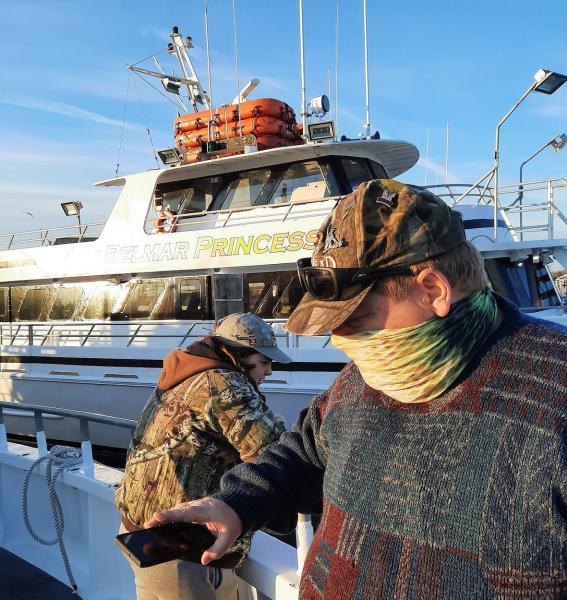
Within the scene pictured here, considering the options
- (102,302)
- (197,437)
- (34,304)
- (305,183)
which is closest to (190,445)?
(197,437)

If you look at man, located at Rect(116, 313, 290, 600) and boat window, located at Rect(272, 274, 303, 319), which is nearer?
man, located at Rect(116, 313, 290, 600)

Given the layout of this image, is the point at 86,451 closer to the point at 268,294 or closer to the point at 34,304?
the point at 268,294

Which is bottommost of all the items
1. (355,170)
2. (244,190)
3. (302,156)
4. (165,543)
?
(165,543)

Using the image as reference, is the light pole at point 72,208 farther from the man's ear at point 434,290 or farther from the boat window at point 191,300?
the man's ear at point 434,290

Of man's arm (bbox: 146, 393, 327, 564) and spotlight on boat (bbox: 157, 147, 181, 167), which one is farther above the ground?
spotlight on boat (bbox: 157, 147, 181, 167)

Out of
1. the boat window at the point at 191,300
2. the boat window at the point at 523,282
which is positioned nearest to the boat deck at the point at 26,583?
the boat window at the point at 191,300

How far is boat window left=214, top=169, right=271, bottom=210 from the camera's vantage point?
8.41 metres

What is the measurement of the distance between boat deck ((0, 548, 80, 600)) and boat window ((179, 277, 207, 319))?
451 cm

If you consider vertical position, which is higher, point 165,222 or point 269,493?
point 165,222

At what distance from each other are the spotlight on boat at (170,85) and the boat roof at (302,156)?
8.80 ft

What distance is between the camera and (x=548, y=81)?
7168 millimetres

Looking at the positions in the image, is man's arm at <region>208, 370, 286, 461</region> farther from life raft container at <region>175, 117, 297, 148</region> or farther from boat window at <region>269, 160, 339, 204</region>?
life raft container at <region>175, 117, 297, 148</region>

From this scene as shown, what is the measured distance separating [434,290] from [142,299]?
25.0 ft

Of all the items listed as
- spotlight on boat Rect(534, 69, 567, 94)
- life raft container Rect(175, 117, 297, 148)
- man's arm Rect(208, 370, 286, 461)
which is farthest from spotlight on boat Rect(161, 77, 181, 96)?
man's arm Rect(208, 370, 286, 461)
